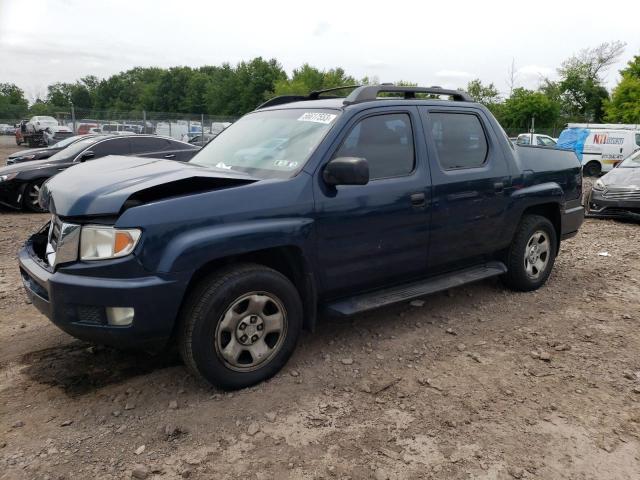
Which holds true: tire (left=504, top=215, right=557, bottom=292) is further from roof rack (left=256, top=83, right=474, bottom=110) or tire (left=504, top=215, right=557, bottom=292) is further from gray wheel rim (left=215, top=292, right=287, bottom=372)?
gray wheel rim (left=215, top=292, right=287, bottom=372)

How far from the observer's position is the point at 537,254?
511cm

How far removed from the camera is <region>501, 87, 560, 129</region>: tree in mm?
41031

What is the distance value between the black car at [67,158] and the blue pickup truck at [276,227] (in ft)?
16.8

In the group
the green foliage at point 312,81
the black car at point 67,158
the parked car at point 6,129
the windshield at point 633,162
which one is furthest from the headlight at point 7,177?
the green foliage at point 312,81

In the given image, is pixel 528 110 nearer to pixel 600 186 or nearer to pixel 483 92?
pixel 483 92

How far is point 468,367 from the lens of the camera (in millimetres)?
3572

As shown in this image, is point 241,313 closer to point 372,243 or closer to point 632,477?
point 372,243

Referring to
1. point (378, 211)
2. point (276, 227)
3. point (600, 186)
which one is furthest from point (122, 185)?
point (600, 186)

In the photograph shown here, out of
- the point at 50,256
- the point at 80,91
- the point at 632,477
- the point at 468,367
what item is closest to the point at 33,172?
the point at 50,256

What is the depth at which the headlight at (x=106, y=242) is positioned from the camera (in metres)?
2.71

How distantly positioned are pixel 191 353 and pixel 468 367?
1909 mm

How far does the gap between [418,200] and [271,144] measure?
3.82ft

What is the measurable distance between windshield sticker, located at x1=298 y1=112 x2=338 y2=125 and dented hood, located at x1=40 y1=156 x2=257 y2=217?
0.72 m

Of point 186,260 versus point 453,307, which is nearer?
point 186,260
